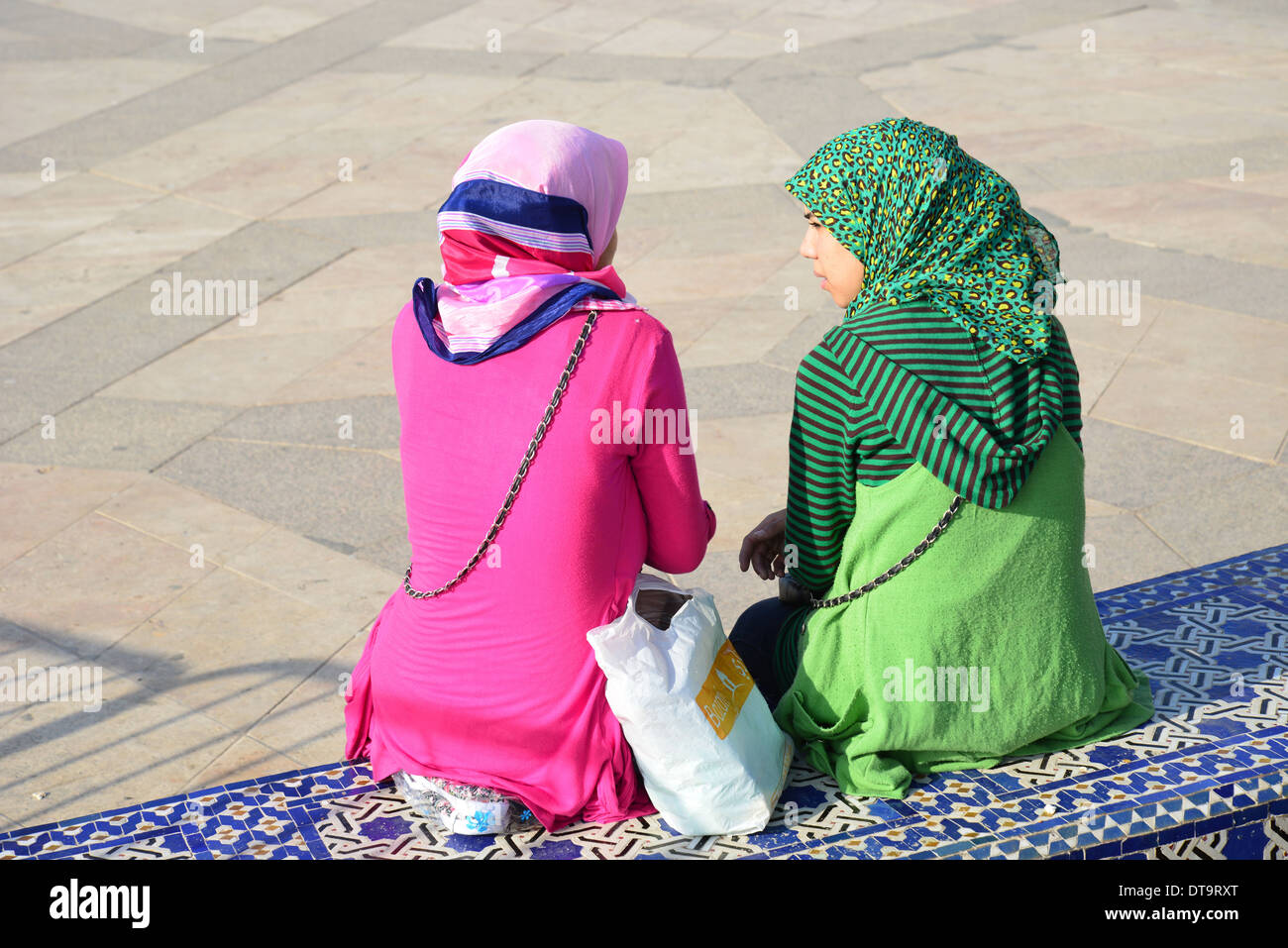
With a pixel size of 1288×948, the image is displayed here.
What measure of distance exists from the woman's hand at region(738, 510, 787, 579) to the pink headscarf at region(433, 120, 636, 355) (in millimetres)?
663

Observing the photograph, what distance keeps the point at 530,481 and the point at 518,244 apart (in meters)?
0.46

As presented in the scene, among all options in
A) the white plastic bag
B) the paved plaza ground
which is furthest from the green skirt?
the paved plaza ground

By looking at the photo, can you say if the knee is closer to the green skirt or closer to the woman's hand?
the woman's hand

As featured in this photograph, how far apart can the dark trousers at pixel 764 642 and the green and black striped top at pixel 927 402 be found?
1.78 ft

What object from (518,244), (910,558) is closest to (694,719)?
(910,558)

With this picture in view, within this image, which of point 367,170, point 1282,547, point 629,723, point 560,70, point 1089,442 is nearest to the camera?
point 629,723

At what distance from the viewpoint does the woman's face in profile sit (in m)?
2.78

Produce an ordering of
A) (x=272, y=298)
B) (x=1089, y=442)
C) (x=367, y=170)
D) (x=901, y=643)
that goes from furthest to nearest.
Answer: (x=367, y=170) < (x=272, y=298) < (x=1089, y=442) < (x=901, y=643)

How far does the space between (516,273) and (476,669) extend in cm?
77

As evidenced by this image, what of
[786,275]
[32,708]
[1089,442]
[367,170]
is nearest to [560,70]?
[367,170]

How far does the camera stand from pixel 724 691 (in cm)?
260

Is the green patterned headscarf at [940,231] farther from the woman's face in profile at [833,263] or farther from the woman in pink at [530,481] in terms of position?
the woman in pink at [530,481]

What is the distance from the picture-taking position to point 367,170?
914cm
